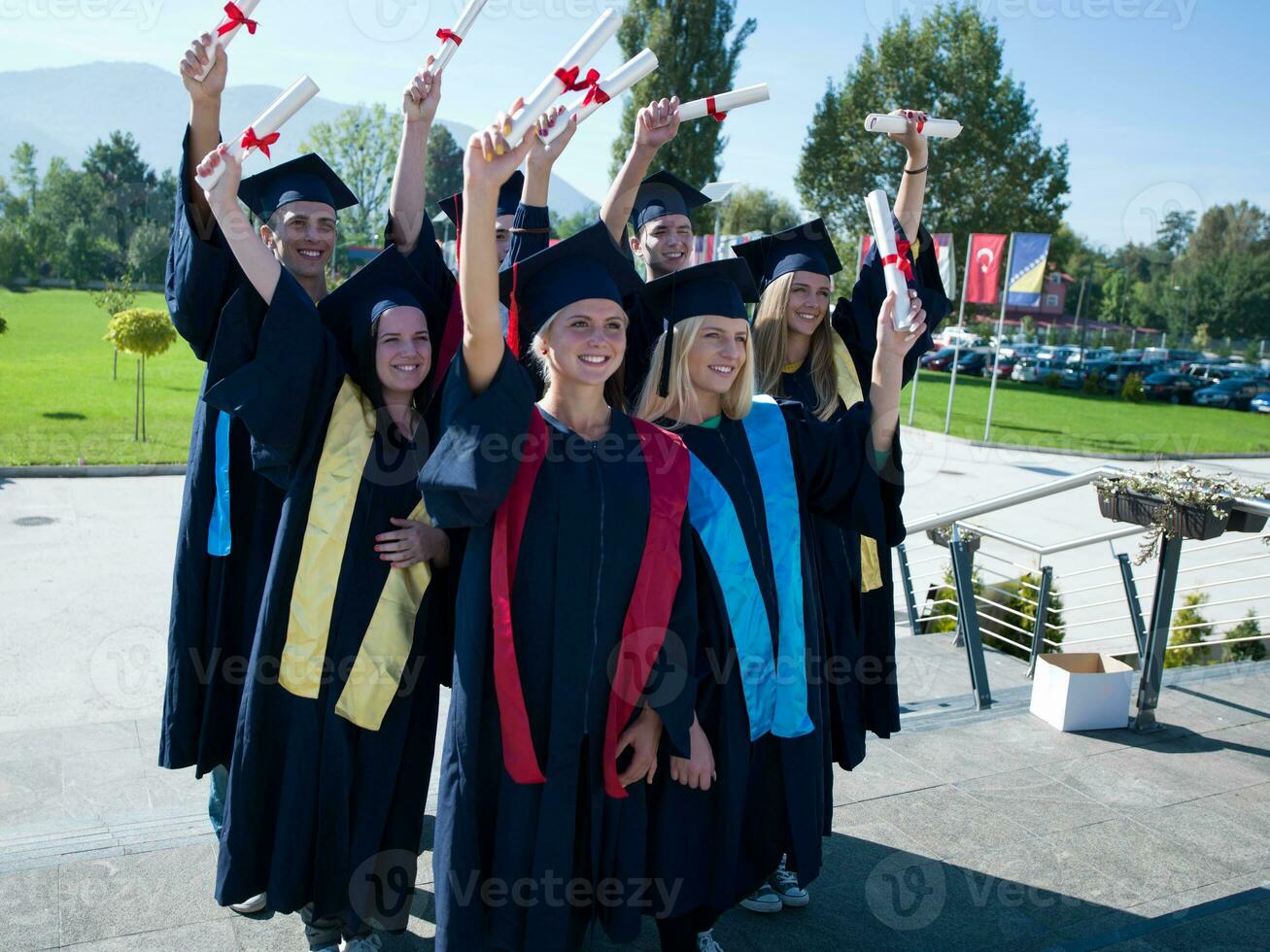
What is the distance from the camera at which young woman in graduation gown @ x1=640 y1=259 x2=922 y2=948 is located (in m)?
2.59

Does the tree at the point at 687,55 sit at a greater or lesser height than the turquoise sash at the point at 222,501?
greater

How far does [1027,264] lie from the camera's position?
63.9 feet

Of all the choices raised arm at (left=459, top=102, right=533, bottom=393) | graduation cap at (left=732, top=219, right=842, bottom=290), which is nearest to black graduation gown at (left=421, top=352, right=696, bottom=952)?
raised arm at (left=459, top=102, right=533, bottom=393)

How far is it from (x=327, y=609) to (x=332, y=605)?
16 millimetres

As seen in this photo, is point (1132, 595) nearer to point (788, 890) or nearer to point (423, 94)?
point (788, 890)

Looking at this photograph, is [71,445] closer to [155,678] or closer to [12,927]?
[155,678]

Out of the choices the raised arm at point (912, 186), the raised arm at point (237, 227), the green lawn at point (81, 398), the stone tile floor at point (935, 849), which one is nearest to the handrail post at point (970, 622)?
the stone tile floor at point (935, 849)

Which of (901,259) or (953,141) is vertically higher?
(953,141)

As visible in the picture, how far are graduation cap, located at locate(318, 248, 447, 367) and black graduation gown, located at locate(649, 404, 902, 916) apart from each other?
0.89 m

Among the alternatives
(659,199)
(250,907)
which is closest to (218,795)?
(250,907)

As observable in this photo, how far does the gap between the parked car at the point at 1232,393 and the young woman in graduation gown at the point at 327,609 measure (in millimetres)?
35526

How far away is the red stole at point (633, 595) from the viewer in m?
2.29

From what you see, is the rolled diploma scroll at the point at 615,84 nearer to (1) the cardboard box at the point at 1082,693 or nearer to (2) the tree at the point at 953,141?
(1) the cardboard box at the point at 1082,693

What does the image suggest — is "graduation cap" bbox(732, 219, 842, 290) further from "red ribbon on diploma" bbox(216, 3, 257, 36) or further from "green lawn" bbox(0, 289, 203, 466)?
"green lawn" bbox(0, 289, 203, 466)
